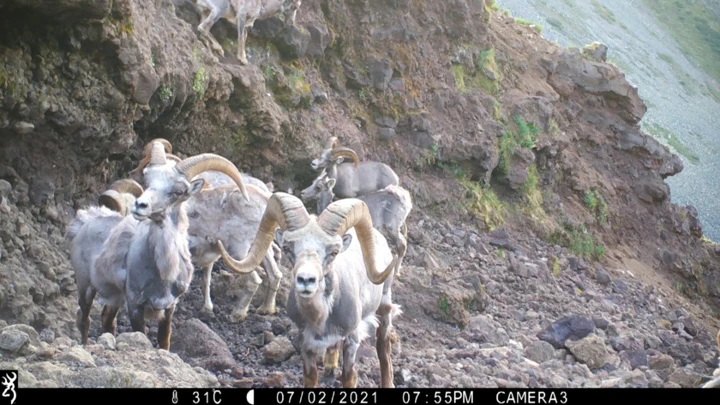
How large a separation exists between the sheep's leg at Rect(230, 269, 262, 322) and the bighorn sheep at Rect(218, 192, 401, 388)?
2666 millimetres

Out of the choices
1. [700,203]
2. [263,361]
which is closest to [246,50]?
[263,361]

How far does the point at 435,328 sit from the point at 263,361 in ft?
12.2

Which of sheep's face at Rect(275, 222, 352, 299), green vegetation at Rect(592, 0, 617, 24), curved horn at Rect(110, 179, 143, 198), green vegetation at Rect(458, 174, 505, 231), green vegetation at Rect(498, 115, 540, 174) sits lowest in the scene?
green vegetation at Rect(592, 0, 617, 24)

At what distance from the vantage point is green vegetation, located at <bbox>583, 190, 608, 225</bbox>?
889 inches

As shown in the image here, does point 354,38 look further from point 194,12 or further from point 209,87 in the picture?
point 209,87

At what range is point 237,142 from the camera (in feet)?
48.4

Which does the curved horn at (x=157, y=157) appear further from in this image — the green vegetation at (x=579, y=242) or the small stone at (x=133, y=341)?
the green vegetation at (x=579, y=242)

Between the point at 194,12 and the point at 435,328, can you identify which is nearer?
the point at 435,328

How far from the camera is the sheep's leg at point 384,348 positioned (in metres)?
9.79

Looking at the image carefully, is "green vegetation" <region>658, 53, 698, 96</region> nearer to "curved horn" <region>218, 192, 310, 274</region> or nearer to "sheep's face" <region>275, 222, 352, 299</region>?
"curved horn" <region>218, 192, 310, 274</region>

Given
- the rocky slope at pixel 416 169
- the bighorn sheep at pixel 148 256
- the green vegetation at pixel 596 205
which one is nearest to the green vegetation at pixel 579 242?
the rocky slope at pixel 416 169

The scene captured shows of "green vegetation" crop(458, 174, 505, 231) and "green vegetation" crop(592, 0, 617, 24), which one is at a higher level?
"green vegetation" crop(458, 174, 505, 231)

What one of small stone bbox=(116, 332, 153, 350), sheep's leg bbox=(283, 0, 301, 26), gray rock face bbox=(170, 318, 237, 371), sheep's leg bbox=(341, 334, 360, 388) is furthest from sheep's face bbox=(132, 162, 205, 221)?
sheep's leg bbox=(283, 0, 301, 26)

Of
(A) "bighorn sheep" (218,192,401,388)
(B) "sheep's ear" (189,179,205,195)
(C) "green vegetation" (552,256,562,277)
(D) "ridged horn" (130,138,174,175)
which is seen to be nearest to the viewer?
(A) "bighorn sheep" (218,192,401,388)
